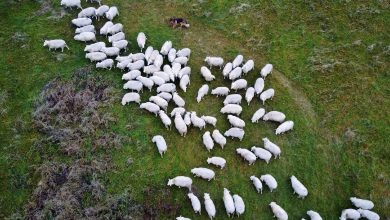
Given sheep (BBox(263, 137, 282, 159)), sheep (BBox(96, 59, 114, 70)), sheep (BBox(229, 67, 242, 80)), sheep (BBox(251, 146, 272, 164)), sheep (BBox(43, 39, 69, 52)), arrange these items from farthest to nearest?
sheep (BBox(43, 39, 69, 52)), sheep (BBox(96, 59, 114, 70)), sheep (BBox(229, 67, 242, 80)), sheep (BBox(263, 137, 282, 159)), sheep (BBox(251, 146, 272, 164))

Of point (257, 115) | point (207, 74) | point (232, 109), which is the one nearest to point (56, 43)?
point (207, 74)

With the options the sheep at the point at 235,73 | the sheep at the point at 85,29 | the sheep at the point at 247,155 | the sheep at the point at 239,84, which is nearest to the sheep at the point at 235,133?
the sheep at the point at 247,155

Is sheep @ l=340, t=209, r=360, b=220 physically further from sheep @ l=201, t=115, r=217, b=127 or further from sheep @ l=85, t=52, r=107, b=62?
sheep @ l=85, t=52, r=107, b=62

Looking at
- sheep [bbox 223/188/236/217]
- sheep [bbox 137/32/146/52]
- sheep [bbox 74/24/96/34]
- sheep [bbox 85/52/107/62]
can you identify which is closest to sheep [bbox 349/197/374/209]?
sheep [bbox 223/188/236/217]

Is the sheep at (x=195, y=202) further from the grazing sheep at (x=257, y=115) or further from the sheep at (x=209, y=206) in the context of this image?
the grazing sheep at (x=257, y=115)

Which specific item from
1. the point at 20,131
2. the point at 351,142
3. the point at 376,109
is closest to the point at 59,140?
the point at 20,131

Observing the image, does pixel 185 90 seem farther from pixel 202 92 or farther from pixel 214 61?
pixel 214 61
